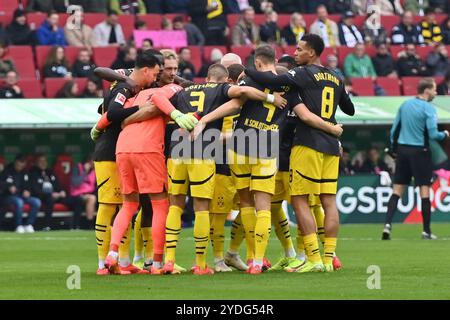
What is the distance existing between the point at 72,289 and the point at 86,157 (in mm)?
13959

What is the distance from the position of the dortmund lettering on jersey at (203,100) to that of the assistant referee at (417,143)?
23.4ft

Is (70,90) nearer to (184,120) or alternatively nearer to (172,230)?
(172,230)

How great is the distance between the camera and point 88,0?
28656 mm

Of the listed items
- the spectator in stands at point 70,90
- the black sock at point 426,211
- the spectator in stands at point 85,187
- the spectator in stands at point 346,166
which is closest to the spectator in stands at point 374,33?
the spectator in stands at point 346,166

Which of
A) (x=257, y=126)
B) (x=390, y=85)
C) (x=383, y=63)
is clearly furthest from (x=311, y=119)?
(x=383, y=63)

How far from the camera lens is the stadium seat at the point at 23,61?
2630 centimetres

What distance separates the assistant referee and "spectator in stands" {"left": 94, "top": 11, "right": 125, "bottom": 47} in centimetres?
924

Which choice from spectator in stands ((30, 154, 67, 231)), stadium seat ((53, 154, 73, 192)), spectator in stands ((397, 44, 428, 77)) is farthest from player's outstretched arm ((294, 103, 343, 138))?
spectator in stands ((397, 44, 428, 77))

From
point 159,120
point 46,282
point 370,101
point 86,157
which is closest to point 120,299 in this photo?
point 46,282

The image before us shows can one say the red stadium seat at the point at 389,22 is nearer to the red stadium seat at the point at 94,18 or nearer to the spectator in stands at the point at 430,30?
the spectator in stands at the point at 430,30

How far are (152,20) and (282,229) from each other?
1488 centimetres

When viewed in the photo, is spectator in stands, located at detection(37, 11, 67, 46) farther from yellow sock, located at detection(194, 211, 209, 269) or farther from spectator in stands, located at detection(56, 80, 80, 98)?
yellow sock, located at detection(194, 211, 209, 269)

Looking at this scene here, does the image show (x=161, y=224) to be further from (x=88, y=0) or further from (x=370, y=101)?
(x=88, y=0)

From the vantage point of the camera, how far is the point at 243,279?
493 inches
